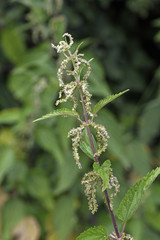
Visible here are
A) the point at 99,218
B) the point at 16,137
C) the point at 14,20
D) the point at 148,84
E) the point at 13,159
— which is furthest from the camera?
the point at 148,84

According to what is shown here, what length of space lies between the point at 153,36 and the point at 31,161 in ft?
3.85

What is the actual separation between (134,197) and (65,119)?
1244 mm

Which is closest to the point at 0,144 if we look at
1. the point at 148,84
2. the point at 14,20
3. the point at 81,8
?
the point at 14,20

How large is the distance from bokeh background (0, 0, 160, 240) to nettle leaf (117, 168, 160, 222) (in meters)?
1.17

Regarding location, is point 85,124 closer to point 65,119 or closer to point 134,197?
point 134,197

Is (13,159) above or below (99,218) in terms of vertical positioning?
above

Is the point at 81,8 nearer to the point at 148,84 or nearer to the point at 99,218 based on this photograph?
the point at 148,84

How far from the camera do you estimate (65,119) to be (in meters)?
1.98

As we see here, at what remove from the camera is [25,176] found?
2295 millimetres

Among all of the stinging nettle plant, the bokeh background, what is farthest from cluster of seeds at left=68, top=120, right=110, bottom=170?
the bokeh background

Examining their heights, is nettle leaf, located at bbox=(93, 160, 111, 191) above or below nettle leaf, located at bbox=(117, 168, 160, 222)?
above

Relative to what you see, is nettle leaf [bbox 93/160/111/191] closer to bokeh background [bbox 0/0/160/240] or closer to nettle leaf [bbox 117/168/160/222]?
nettle leaf [bbox 117/168/160/222]

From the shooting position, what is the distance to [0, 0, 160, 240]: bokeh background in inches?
82.0

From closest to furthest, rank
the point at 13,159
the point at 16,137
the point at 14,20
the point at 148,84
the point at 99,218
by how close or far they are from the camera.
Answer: the point at 13,159, the point at 16,137, the point at 99,218, the point at 14,20, the point at 148,84
